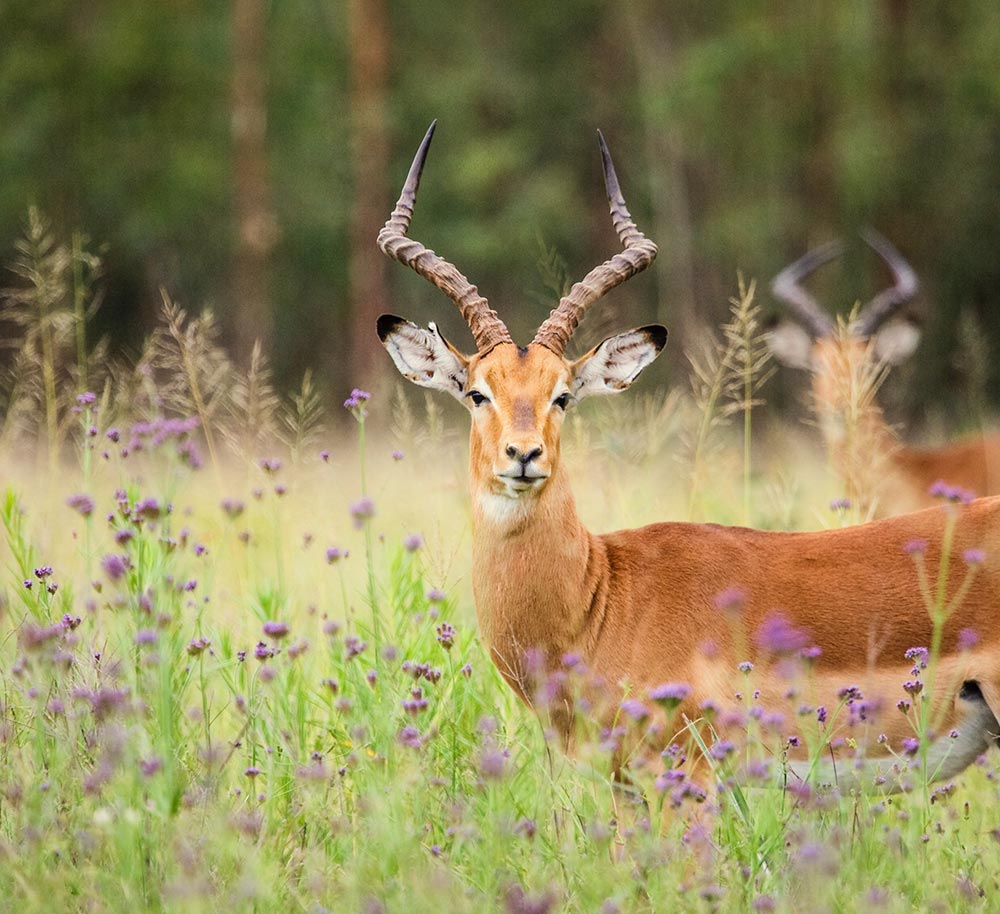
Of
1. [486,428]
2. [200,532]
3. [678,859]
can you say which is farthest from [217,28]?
[678,859]

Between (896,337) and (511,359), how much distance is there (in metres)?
7.68

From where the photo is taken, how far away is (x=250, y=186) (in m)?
21.2

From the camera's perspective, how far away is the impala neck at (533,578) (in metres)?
5.04

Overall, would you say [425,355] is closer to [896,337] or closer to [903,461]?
[903,461]

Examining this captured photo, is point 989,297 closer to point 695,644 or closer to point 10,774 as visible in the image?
point 695,644

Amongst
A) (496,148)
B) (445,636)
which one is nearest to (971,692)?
(445,636)

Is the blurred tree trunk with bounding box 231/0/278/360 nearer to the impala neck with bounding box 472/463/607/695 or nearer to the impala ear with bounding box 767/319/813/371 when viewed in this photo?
the impala ear with bounding box 767/319/813/371

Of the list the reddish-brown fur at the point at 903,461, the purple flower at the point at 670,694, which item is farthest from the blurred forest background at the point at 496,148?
the purple flower at the point at 670,694

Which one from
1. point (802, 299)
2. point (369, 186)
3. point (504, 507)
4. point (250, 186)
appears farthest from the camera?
point (250, 186)

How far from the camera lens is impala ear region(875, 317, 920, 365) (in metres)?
12.1

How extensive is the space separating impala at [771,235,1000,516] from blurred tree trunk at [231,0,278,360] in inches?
387

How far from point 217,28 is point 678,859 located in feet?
83.0

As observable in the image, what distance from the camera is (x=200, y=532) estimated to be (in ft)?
28.6

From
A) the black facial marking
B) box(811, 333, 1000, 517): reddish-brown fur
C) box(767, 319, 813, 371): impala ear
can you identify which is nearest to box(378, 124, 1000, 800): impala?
the black facial marking
